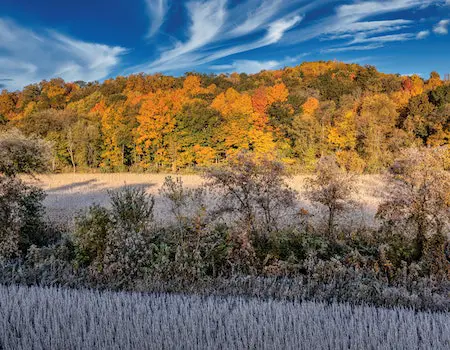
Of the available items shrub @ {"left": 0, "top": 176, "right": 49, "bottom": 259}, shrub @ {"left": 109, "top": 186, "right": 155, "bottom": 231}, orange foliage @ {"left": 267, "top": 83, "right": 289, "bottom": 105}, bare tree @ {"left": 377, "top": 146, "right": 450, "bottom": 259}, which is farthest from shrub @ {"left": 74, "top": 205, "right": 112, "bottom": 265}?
orange foliage @ {"left": 267, "top": 83, "right": 289, "bottom": 105}

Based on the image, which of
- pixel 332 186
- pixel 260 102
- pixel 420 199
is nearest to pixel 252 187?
pixel 332 186

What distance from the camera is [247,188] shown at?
8.88 m

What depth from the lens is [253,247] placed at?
24.9 feet

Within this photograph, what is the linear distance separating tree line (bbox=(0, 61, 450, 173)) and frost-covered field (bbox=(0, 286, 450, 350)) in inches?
1399

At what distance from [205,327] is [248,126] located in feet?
144

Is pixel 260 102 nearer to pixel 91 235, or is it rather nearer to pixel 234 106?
pixel 234 106

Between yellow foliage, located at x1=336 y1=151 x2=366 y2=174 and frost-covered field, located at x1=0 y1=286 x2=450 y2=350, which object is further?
yellow foliage, located at x1=336 y1=151 x2=366 y2=174

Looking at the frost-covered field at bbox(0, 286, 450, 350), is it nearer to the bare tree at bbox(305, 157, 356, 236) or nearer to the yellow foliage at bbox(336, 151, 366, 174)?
the bare tree at bbox(305, 157, 356, 236)

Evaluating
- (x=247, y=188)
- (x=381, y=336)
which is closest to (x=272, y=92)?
(x=247, y=188)

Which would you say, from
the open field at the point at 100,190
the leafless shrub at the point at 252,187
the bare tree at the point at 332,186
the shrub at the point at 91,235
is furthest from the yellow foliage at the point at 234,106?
the shrub at the point at 91,235

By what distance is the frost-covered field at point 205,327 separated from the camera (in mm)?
3645

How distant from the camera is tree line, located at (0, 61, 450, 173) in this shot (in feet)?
140

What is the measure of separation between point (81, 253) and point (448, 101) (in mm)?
47301

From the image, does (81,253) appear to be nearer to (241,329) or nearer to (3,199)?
(3,199)
